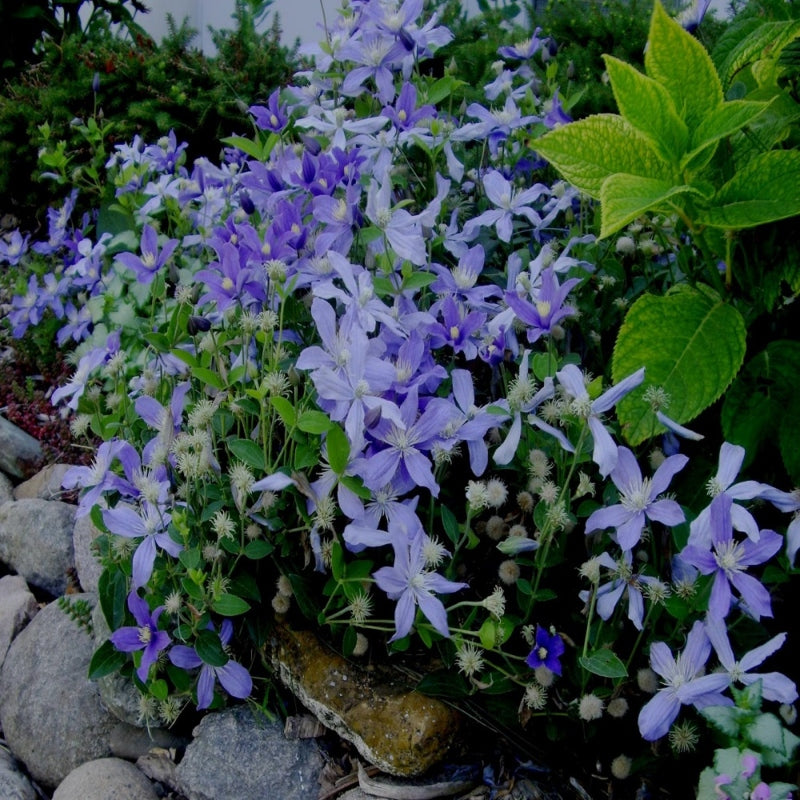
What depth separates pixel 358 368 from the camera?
1.49 metres

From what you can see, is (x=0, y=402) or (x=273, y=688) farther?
(x=0, y=402)

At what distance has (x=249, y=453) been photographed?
1630 mm

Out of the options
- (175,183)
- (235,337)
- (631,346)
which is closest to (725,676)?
(631,346)

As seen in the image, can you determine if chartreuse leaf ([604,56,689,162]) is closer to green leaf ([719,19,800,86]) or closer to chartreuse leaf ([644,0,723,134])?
chartreuse leaf ([644,0,723,134])

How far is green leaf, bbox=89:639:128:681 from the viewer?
1.83 m

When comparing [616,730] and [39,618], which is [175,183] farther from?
[616,730]

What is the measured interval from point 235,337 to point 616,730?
104 cm

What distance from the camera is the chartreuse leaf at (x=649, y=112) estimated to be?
1480 mm

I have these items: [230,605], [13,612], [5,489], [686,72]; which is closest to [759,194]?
[686,72]

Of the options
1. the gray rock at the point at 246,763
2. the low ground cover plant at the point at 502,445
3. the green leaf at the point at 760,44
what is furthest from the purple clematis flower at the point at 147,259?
the green leaf at the point at 760,44

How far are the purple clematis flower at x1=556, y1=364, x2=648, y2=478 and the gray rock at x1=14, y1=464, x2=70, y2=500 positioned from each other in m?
2.00

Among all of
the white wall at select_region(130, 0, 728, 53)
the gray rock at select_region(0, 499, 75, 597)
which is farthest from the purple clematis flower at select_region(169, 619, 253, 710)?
the white wall at select_region(130, 0, 728, 53)

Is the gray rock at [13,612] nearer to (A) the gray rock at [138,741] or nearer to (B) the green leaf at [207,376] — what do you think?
(A) the gray rock at [138,741]

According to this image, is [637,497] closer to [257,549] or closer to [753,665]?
[753,665]
